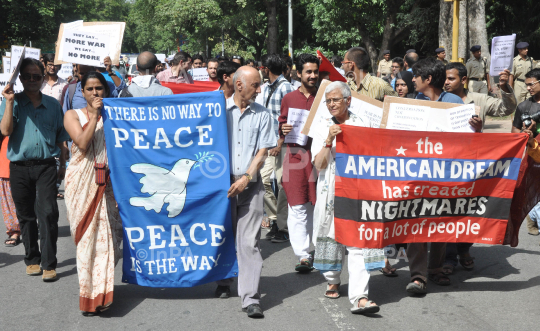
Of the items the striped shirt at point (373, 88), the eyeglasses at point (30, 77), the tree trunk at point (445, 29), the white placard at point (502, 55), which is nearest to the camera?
the eyeglasses at point (30, 77)

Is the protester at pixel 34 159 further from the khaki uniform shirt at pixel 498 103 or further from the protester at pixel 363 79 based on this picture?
the khaki uniform shirt at pixel 498 103

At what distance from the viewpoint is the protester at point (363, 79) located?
6812mm

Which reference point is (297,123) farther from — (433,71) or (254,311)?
(254,311)

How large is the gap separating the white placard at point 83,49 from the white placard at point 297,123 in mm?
2160

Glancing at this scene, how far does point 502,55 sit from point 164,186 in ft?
21.5

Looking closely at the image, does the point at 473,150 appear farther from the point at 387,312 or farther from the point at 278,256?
the point at 278,256

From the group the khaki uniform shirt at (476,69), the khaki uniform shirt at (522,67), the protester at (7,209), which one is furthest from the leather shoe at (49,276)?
the khaki uniform shirt at (476,69)

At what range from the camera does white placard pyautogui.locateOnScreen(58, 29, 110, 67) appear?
6.66 m

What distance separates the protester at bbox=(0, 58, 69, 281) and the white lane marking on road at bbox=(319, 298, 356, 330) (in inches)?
104

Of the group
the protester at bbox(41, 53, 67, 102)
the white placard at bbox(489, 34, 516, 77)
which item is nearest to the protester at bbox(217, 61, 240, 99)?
the protester at bbox(41, 53, 67, 102)

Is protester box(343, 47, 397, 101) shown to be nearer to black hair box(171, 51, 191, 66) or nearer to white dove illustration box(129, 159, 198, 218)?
white dove illustration box(129, 159, 198, 218)

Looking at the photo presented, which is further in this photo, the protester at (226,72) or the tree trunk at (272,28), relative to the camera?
the tree trunk at (272,28)

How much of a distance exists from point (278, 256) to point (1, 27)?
4374 cm

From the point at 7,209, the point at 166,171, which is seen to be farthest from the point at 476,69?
the point at 166,171
